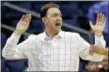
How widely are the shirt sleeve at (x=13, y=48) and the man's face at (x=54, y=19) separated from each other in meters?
0.23

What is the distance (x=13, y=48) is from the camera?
317cm

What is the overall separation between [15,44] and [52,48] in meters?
0.29

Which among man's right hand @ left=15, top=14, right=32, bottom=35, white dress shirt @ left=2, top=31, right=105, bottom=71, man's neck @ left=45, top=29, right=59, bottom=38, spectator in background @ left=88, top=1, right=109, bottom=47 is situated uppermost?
spectator in background @ left=88, top=1, right=109, bottom=47

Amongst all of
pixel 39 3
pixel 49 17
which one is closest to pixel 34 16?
pixel 39 3

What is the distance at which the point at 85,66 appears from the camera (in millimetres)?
4914

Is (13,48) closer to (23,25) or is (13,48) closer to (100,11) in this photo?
(23,25)

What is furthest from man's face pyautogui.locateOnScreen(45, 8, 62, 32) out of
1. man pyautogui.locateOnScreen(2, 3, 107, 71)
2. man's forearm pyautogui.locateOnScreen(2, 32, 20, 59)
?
man's forearm pyautogui.locateOnScreen(2, 32, 20, 59)

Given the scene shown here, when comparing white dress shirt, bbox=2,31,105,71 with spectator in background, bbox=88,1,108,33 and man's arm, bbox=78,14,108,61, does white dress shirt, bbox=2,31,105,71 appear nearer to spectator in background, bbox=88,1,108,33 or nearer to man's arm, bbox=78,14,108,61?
man's arm, bbox=78,14,108,61

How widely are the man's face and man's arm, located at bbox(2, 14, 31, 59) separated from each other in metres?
0.20

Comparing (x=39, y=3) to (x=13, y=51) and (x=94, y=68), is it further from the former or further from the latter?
(x=13, y=51)

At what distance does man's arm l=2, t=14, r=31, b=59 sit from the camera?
3.13m

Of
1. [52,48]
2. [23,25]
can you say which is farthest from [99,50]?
[23,25]

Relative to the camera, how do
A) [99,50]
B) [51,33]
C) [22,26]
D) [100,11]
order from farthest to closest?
[100,11] → [51,33] → [22,26] → [99,50]

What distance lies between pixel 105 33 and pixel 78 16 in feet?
2.43
